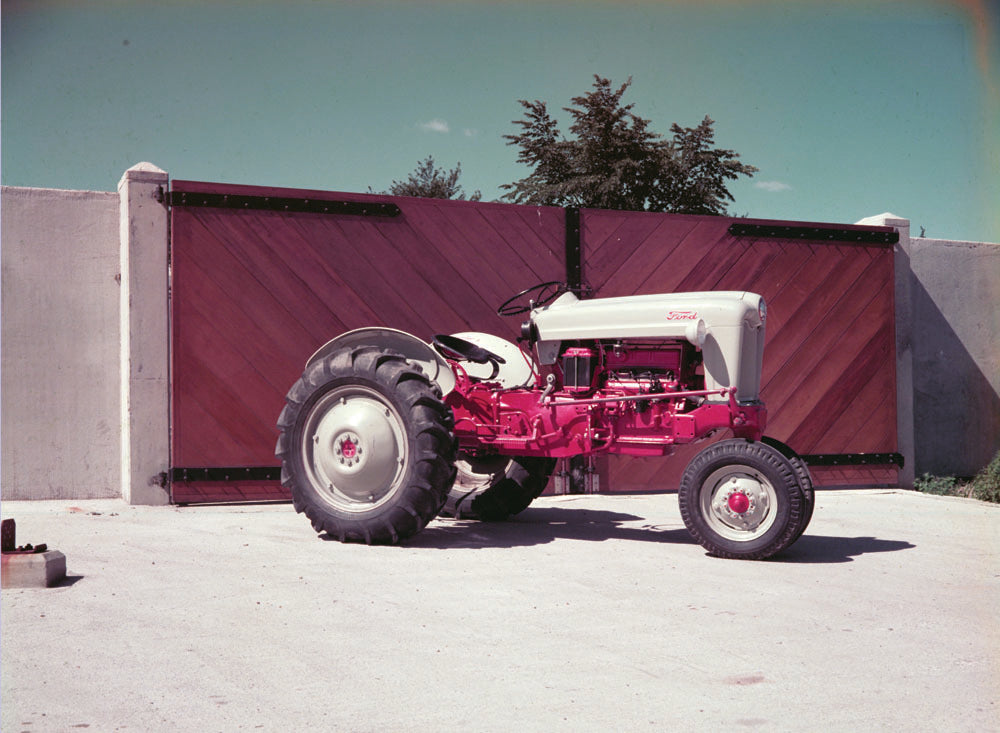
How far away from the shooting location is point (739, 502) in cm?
498

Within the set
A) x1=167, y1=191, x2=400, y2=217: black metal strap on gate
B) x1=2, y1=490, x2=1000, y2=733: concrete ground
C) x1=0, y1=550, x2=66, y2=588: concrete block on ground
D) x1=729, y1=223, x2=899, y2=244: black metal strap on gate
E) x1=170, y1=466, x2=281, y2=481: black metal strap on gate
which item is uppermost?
x1=167, y1=191, x2=400, y2=217: black metal strap on gate

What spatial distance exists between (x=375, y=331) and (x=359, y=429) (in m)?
0.99

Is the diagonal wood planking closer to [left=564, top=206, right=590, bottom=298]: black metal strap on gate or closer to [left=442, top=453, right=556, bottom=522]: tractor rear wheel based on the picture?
[left=564, top=206, right=590, bottom=298]: black metal strap on gate

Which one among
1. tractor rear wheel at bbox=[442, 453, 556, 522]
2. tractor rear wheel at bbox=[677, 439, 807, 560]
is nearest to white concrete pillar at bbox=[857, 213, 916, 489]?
tractor rear wheel at bbox=[442, 453, 556, 522]

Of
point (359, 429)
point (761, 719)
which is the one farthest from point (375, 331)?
point (761, 719)

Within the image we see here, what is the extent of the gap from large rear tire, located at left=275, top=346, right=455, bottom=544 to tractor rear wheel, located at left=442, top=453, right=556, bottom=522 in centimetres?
94

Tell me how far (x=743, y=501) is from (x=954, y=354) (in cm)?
535

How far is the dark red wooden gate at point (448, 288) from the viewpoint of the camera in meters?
6.99

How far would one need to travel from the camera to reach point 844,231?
855 centimetres

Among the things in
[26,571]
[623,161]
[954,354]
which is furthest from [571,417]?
[623,161]

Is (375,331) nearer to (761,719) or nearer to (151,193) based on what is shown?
(151,193)

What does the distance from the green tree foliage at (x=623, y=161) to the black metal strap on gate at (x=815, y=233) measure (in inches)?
785

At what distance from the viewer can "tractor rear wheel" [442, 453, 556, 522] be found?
634cm

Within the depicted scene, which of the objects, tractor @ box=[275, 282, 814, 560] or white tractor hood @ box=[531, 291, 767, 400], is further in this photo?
white tractor hood @ box=[531, 291, 767, 400]
